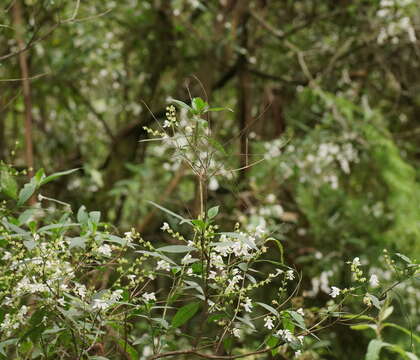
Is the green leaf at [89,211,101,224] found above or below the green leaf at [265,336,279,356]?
above

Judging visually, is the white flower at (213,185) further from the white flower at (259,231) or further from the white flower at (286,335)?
the white flower at (286,335)

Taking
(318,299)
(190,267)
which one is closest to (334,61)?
(318,299)

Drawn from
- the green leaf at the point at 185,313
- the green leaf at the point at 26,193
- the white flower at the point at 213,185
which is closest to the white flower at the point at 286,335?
the green leaf at the point at 185,313

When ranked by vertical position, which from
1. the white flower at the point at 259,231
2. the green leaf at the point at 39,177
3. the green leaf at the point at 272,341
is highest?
the green leaf at the point at 39,177

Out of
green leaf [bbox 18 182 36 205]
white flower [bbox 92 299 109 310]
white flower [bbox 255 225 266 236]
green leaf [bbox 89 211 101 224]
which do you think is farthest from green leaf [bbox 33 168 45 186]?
white flower [bbox 255 225 266 236]

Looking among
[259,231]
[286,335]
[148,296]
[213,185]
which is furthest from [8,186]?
[213,185]

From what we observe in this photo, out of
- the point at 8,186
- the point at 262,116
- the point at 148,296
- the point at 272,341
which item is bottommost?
the point at 262,116

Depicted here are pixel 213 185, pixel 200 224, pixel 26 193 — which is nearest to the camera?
pixel 200 224

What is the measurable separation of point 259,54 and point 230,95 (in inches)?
14.8

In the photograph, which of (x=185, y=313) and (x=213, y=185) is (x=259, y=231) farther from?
(x=213, y=185)

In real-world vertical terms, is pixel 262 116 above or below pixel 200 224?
below

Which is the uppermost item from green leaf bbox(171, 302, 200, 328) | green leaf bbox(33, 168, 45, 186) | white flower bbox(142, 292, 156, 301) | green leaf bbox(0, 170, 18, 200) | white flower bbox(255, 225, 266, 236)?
green leaf bbox(33, 168, 45, 186)

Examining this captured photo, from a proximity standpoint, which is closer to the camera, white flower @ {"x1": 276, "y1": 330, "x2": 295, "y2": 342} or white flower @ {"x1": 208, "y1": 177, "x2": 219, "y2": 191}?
white flower @ {"x1": 276, "y1": 330, "x2": 295, "y2": 342}

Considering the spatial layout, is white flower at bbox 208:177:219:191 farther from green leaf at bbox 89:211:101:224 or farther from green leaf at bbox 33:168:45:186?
green leaf at bbox 89:211:101:224
